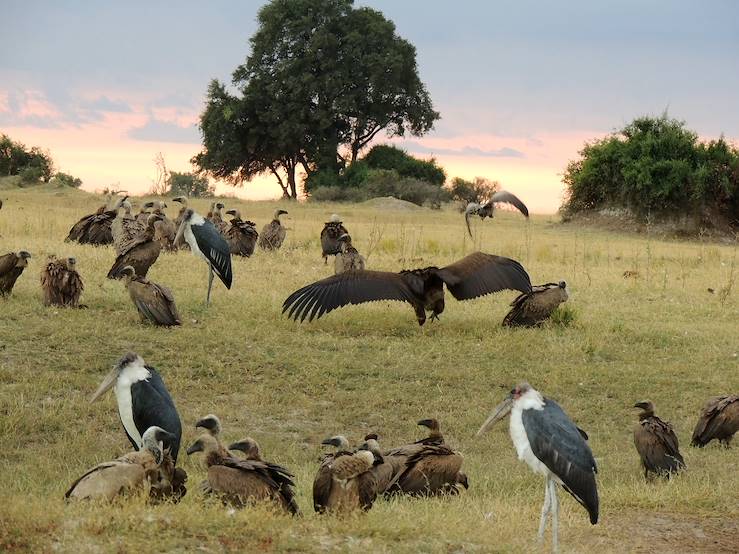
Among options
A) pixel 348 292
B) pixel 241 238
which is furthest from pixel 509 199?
pixel 241 238

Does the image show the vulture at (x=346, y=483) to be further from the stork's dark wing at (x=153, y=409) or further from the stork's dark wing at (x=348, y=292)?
the stork's dark wing at (x=348, y=292)

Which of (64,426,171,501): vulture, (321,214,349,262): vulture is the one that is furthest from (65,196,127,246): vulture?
(64,426,171,501): vulture

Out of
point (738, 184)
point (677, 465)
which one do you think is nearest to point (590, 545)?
point (677, 465)

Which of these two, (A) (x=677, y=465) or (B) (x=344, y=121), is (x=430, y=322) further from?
(B) (x=344, y=121)

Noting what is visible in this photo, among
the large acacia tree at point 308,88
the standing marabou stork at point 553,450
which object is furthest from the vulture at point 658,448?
the large acacia tree at point 308,88

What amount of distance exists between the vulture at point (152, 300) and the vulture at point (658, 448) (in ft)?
17.0

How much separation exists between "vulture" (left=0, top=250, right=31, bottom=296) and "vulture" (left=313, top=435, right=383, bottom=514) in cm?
669

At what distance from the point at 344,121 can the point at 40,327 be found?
36.5m

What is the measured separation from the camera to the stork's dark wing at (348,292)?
1183 cm

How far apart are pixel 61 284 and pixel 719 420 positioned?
674cm

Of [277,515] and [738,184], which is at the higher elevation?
[738,184]

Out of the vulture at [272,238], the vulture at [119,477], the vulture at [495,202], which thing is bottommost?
the vulture at [119,477]

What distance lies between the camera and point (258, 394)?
33.3 ft

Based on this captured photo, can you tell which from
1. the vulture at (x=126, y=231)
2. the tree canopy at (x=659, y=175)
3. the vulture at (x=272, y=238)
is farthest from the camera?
the tree canopy at (x=659, y=175)
